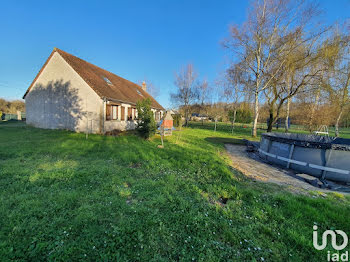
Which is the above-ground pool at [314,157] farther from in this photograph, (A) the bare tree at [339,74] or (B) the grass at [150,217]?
(A) the bare tree at [339,74]

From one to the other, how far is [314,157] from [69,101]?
17.0m

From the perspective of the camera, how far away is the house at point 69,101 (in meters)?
12.2

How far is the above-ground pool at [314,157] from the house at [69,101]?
10.2 meters

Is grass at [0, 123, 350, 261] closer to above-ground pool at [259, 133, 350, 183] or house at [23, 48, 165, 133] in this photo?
above-ground pool at [259, 133, 350, 183]

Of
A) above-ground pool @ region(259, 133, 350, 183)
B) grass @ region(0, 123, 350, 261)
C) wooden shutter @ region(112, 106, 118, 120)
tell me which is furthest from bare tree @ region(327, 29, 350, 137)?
wooden shutter @ region(112, 106, 118, 120)

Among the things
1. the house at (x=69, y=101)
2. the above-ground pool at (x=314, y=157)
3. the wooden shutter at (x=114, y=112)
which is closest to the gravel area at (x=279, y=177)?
the above-ground pool at (x=314, y=157)

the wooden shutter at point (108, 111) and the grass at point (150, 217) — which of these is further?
the wooden shutter at point (108, 111)

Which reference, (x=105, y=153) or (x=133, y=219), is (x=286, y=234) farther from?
(x=105, y=153)

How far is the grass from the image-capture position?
6.58 ft

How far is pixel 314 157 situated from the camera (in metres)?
5.71

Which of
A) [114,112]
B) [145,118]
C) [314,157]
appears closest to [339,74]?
[314,157]

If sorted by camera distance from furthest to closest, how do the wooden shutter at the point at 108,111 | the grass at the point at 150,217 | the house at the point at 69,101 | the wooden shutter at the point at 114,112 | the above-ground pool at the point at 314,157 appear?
the wooden shutter at the point at 114,112, the wooden shutter at the point at 108,111, the house at the point at 69,101, the above-ground pool at the point at 314,157, the grass at the point at 150,217

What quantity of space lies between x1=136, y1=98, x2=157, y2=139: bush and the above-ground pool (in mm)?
7577

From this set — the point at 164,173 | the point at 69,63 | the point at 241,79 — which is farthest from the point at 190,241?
the point at 241,79
